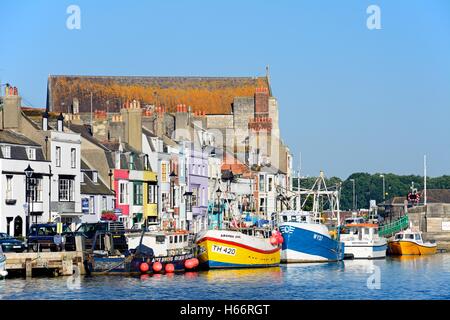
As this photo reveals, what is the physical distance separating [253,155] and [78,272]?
74020 mm

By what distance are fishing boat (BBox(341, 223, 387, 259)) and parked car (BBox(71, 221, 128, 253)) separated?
27.5m

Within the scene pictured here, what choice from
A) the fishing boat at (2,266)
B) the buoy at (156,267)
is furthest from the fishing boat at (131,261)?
the fishing boat at (2,266)

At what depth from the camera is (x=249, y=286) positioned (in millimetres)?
62625

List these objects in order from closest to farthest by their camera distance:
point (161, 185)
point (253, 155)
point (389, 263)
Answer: point (389, 263) → point (161, 185) → point (253, 155)

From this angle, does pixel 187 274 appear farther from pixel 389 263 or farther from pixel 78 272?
pixel 389 263

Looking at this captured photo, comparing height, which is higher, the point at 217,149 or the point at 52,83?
the point at 52,83

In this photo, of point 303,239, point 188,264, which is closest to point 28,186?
point 188,264

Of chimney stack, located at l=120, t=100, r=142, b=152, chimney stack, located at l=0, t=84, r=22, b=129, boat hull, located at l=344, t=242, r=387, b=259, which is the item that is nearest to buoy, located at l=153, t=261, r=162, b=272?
chimney stack, located at l=0, t=84, r=22, b=129

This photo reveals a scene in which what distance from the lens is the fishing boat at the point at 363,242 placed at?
99.1 metres

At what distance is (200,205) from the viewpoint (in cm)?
11475

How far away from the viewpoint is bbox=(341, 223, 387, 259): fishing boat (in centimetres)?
9906

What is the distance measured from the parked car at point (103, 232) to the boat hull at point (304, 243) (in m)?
13.6

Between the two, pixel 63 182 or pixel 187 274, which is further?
pixel 63 182
